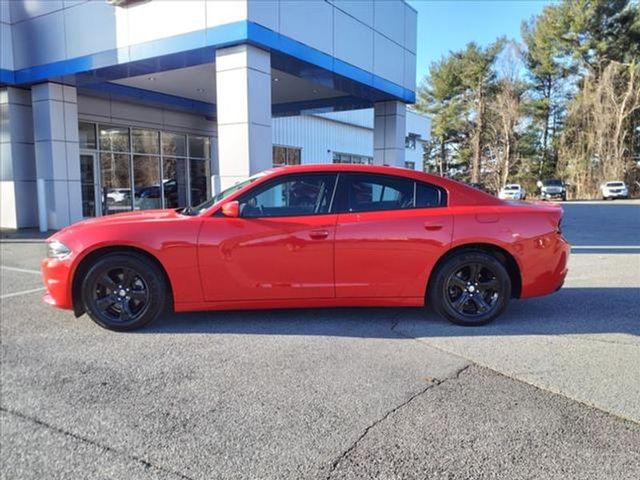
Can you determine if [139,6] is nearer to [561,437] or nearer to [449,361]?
[449,361]

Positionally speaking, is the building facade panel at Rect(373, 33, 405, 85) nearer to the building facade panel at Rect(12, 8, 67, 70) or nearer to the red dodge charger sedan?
the building facade panel at Rect(12, 8, 67, 70)

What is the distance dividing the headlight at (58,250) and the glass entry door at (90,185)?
12.8m

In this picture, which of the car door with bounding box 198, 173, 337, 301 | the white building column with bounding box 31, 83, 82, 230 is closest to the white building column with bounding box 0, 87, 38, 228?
the white building column with bounding box 31, 83, 82, 230

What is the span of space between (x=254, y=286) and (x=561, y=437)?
2835mm

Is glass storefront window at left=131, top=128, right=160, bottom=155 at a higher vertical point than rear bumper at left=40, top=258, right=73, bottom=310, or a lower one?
higher

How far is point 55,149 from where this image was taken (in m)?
13.5

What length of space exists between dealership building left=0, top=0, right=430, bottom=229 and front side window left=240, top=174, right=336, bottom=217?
5123 mm

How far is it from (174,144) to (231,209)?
16133mm

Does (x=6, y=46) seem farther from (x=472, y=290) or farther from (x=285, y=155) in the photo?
(x=472, y=290)

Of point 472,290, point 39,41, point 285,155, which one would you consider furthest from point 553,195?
point 472,290

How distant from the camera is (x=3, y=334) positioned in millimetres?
4660

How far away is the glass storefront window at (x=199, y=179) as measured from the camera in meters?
20.6

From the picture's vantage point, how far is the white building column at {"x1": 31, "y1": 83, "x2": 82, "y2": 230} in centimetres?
1343

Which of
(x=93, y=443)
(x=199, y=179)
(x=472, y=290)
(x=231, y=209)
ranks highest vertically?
(x=199, y=179)
